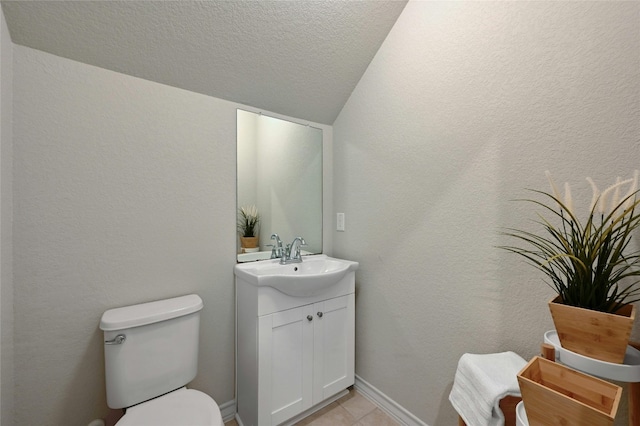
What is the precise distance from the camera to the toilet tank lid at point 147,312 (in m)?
1.12

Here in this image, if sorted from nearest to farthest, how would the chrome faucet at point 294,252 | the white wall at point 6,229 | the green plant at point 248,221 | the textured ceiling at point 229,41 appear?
the white wall at point 6,229, the textured ceiling at point 229,41, the green plant at point 248,221, the chrome faucet at point 294,252

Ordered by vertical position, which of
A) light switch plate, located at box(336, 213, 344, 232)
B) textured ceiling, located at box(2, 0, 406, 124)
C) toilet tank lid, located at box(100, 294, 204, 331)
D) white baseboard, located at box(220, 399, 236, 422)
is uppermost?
textured ceiling, located at box(2, 0, 406, 124)

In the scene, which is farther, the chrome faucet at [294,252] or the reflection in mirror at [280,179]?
the chrome faucet at [294,252]

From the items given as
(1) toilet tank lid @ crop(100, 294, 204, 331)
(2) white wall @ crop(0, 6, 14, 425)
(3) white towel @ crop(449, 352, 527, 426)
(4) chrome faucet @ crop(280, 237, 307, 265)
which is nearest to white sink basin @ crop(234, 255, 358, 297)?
(4) chrome faucet @ crop(280, 237, 307, 265)

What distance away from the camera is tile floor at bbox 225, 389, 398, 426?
1538 mm

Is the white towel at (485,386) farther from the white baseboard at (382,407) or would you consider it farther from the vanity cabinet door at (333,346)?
the vanity cabinet door at (333,346)

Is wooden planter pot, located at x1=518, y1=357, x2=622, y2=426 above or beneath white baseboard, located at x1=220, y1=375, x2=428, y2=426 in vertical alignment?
above

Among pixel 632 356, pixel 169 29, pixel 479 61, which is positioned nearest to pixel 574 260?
pixel 632 356

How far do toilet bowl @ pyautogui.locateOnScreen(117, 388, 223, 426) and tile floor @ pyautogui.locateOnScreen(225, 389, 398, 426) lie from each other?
0.59m

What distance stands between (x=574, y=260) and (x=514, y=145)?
1.90 ft

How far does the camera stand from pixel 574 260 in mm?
717

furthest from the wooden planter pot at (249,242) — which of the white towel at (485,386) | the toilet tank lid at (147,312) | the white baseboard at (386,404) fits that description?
the white towel at (485,386)

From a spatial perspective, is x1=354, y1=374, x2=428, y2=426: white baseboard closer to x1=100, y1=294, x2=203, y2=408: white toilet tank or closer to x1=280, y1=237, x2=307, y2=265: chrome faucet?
x1=280, y1=237, x2=307, y2=265: chrome faucet

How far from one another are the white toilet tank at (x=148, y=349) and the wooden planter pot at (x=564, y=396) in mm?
1306
